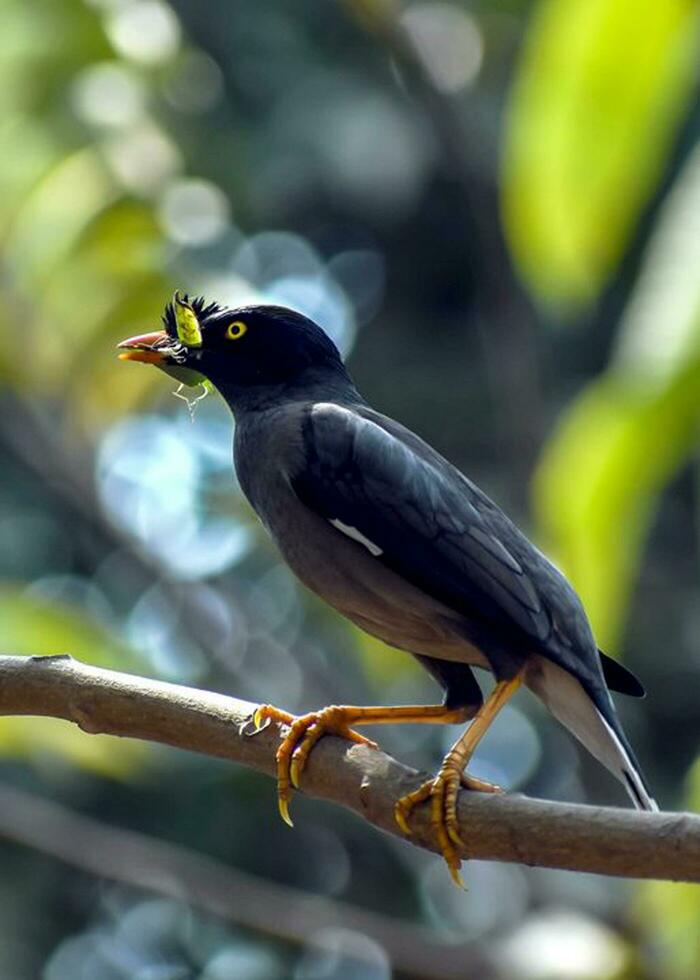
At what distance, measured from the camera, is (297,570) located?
3184mm

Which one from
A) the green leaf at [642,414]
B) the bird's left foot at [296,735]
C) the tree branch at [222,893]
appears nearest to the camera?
the green leaf at [642,414]

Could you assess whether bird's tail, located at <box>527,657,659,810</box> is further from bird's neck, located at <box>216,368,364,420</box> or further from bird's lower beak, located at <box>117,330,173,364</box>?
bird's lower beak, located at <box>117,330,173,364</box>

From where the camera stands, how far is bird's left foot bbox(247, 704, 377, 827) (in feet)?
9.43

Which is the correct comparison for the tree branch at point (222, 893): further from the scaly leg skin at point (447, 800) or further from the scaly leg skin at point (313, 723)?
the scaly leg skin at point (447, 800)

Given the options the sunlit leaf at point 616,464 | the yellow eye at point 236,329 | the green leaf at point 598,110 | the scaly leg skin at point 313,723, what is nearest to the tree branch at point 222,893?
the scaly leg skin at point 313,723

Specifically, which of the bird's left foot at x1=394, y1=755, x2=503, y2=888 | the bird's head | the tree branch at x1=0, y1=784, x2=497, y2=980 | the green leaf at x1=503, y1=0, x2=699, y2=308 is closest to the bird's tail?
the bird's left foot at x1=394, y1=755, x2=503, y2=888

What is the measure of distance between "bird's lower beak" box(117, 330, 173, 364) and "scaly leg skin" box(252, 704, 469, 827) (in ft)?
2.38

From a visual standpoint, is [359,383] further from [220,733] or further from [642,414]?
[642,414]

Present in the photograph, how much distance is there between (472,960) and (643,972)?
73 cm

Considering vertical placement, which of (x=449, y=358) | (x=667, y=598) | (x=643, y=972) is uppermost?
(x=449, y=358)

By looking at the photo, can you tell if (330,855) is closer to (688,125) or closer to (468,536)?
(688,125)

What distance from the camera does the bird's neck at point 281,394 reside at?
11.4ft

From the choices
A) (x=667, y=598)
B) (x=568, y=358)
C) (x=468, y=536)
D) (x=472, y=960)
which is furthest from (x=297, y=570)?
(x=568, y=358)

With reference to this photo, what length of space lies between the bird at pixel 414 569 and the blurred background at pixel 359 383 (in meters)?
0.21
